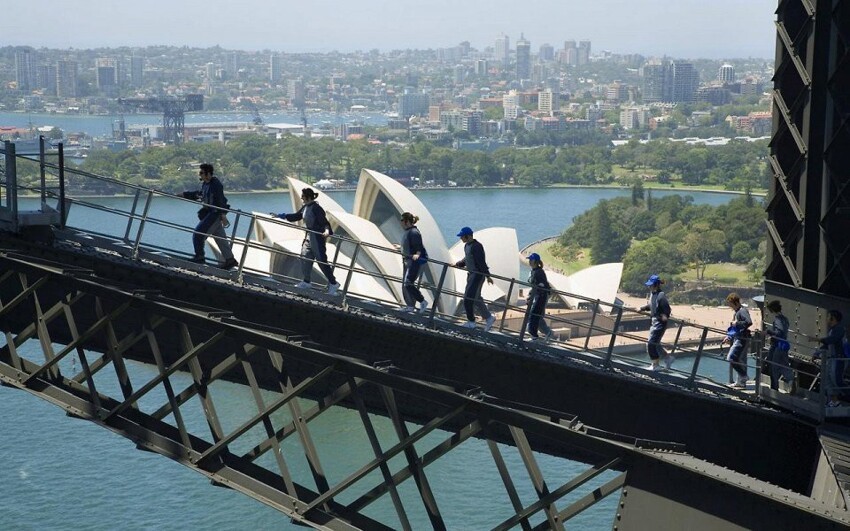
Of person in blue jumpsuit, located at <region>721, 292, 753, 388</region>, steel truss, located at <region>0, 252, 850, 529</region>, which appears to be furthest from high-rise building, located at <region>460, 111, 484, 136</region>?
steel truss, located at <region>0, 252, 850, 529</region>

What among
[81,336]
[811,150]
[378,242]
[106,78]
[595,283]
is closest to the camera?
[81,336]

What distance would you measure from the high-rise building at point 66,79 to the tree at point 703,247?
118m

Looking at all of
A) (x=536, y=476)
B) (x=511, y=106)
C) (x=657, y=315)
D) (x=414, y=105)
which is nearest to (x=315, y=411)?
(x=536, y=476)

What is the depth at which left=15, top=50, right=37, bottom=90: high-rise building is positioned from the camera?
171125 mm

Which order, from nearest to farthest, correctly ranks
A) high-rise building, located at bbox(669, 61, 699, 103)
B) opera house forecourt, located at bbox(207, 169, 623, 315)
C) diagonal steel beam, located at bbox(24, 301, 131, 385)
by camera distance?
diagonal steel beam, located at bbox(24, 301, 131, 385) < opera house forecourt, located at bbox(207, 169, 623, 315) < high-rise building, located at bbox(669, 61, 699, 103)

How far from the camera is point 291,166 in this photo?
340 ft

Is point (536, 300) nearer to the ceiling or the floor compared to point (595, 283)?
nearer to the ceiling

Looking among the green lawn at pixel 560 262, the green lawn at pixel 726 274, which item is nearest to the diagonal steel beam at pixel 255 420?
the green lawn at pixel 726 274

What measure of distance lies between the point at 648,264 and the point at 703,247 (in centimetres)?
Answer: 477

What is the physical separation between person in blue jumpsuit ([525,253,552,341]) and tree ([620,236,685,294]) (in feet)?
179

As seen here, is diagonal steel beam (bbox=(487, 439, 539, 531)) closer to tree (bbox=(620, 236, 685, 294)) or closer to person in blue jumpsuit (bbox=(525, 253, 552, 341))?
person in blue jumpsuit (bbox=(525, 253, 552, 341))

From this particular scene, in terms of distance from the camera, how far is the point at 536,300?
10875 millimetres

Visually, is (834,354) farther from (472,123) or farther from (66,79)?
(66,79)

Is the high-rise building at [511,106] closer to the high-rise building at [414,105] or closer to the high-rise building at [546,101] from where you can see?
the high-rise building at [546,101]
